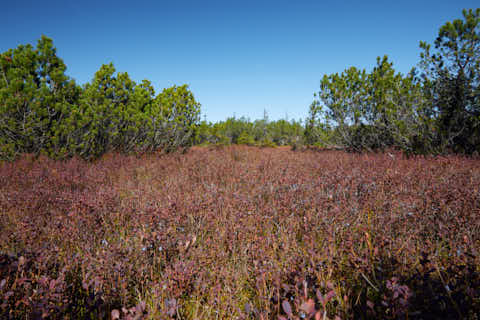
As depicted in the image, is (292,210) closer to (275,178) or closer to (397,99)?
(275,178)

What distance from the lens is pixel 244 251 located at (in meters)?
1.97

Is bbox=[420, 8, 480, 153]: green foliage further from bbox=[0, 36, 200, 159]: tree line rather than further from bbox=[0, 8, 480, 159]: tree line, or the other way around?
bbox=[0, 36, 200, 159]: tree line

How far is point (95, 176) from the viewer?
15.6ft

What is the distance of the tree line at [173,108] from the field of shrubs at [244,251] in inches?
83.5

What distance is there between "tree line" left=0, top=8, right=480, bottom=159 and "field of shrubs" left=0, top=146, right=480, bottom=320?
212 cm

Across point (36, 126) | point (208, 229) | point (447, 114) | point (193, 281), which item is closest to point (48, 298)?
point (193, 281)

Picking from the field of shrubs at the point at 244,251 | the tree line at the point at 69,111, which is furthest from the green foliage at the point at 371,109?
the tree line at the point at 69,111

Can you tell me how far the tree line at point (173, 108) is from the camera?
234 inches

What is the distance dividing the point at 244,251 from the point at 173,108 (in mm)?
8810

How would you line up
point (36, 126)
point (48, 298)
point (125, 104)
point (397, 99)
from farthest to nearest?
point (125, 104) → point (397, 99) → point (36, 126) → point (48, 298)

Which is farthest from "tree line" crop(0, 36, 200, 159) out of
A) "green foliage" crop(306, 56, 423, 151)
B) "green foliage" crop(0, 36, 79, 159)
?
"green foliage" crop(306, 56, 423, 151)

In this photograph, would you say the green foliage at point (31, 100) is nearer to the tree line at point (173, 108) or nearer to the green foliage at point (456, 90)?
the tree line at point (173, 108)

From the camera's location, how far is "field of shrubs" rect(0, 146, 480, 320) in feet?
4.17

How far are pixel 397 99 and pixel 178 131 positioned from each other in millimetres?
8643
